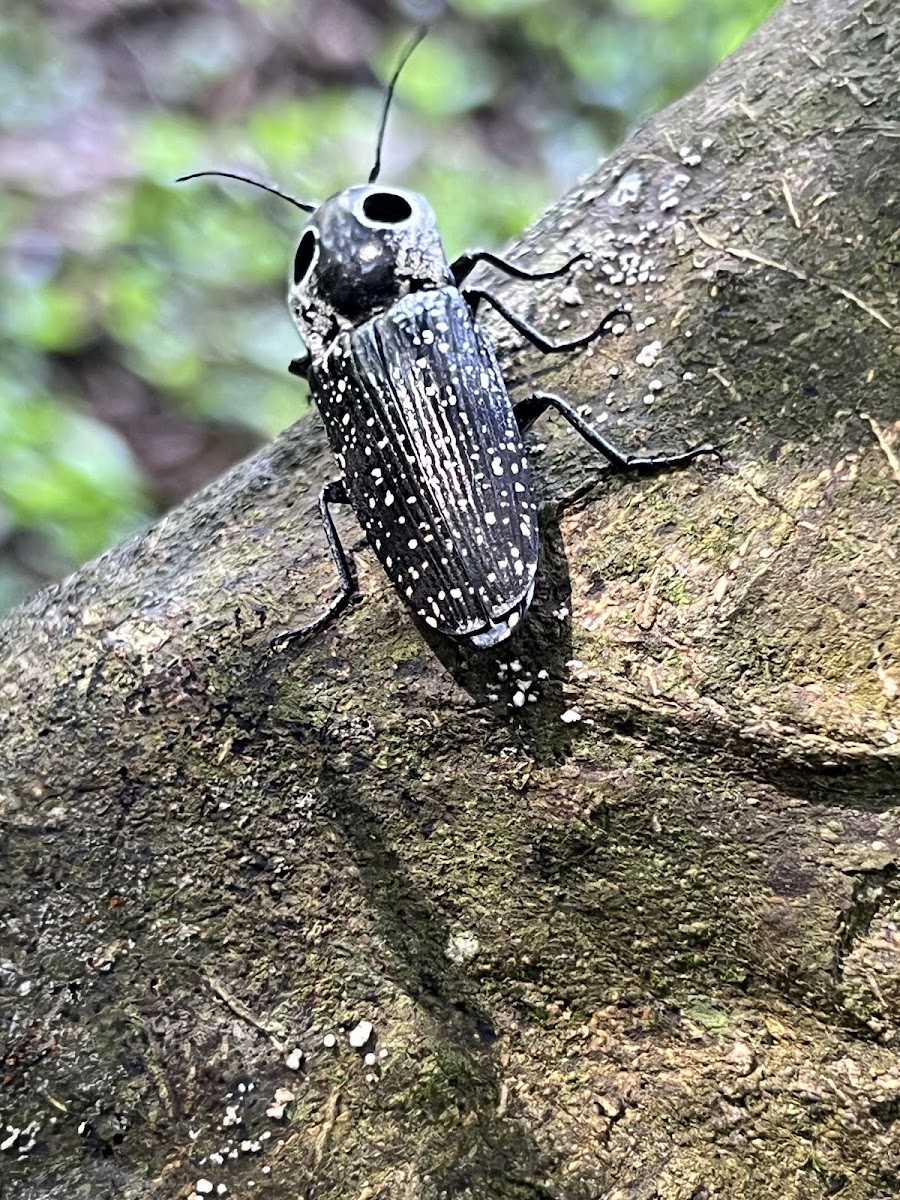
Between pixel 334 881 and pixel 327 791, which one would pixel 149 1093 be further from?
pixel 327 791

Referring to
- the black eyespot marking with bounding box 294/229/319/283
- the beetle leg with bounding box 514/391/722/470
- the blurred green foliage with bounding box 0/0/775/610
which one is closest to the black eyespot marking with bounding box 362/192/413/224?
the black eyespot marking with bounding box 294/229/319/283

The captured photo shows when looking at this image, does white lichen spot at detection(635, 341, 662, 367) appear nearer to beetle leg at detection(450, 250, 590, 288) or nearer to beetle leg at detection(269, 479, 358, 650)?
beetle leg at detection(450, 250, 590, 288)

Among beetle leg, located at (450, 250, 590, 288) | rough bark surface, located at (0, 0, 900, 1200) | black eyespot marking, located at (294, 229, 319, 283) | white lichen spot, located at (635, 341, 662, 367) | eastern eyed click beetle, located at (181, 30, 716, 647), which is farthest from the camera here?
black eyespot marking, located at (294, 229, 319, 283)

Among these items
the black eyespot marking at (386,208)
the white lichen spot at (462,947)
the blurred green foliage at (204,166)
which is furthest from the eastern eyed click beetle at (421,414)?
the blurred green foliage at (204,166)

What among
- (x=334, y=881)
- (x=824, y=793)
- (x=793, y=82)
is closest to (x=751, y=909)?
(x=824, y=793)

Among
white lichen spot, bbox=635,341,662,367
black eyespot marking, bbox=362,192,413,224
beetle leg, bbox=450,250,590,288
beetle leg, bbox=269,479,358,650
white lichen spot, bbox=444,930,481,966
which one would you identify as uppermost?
black eyespot marking, bbox=362,192,413,224

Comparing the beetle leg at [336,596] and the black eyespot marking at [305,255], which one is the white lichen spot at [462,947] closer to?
the beetle leg at [336,596]
